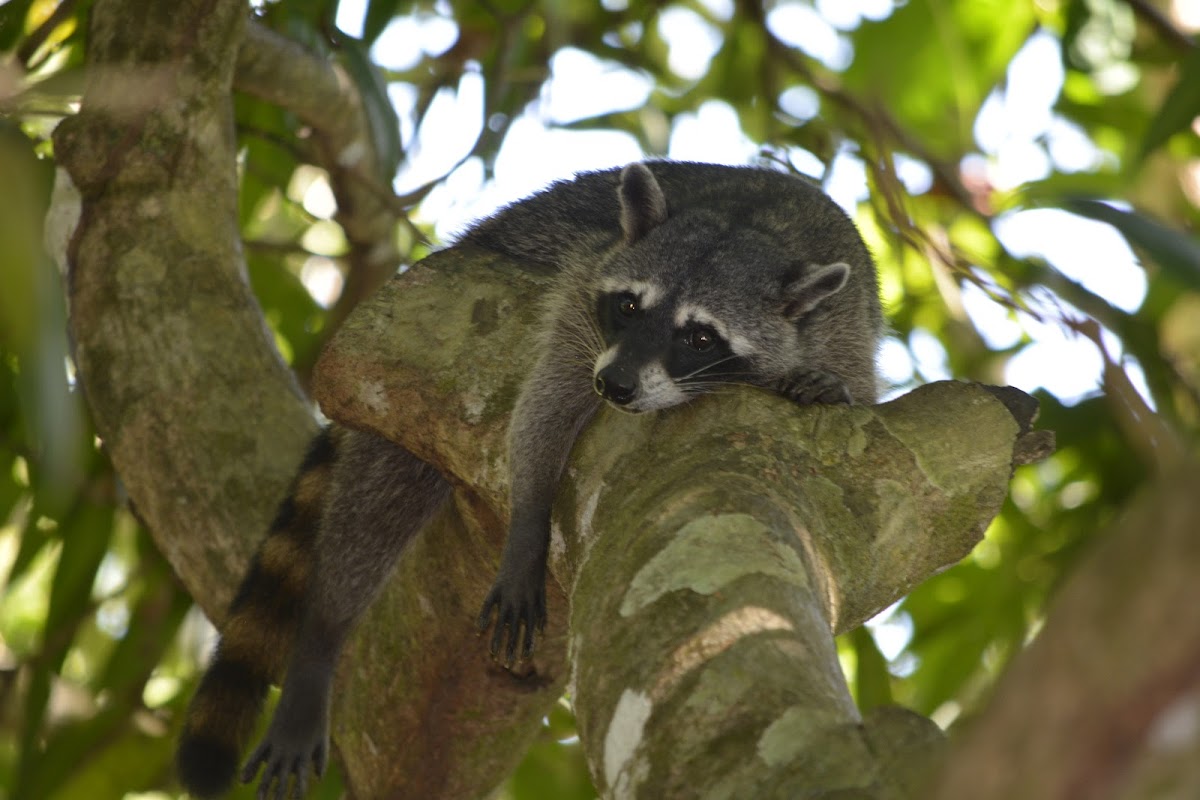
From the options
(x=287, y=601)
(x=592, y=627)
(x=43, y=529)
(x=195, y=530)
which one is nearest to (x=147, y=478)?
(x=195, y=530)

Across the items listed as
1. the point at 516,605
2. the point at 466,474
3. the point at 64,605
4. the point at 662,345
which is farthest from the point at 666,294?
the point at 64,605

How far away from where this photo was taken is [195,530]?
3680 mm

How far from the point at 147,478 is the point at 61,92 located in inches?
60.4

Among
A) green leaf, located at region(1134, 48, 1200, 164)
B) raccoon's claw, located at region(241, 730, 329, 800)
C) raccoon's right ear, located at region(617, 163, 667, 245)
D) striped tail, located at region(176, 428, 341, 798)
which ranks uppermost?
green leaf, located at region(1134, 48, 1200, 164)

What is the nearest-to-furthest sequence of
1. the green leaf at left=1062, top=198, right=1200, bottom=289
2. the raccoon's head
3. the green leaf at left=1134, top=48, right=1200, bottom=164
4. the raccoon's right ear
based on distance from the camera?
the green leaf at left=1062, top=198, right=1200, bottom=289 → the green leaf at left=1134, top=48, right=1200, bottom=164 → the raccoon's head → the raccoon's right ear

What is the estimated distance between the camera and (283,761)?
359cm

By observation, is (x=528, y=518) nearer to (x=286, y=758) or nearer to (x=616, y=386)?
(x=616, y=386)

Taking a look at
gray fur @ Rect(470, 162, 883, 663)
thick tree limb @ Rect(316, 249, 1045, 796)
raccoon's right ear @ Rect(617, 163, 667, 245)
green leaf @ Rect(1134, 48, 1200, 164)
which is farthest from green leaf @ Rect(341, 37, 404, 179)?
green leaf @ Rect(1134, 48, 1200, 164)

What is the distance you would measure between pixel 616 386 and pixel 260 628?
132 cm

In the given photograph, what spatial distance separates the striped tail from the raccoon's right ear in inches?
45.9

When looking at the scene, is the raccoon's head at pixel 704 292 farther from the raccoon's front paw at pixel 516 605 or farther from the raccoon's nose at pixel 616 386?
the raccoon's front paw at pixel 516 605

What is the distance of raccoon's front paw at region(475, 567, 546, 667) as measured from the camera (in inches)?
123

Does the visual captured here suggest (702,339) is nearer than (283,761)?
No

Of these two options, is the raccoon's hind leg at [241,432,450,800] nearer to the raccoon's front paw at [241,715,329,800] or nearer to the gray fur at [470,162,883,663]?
the raccoon's front paw at [241,715,329,800]
